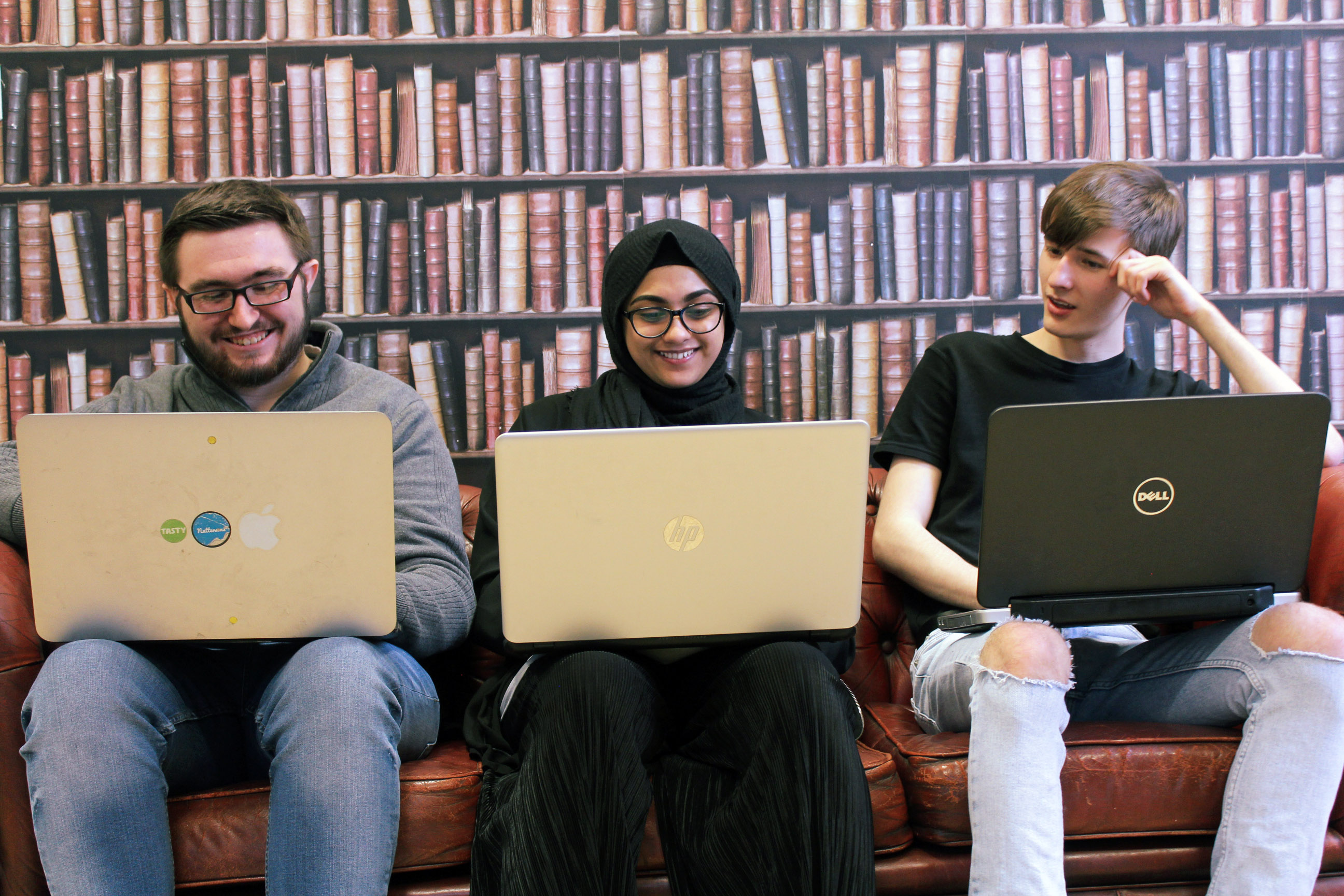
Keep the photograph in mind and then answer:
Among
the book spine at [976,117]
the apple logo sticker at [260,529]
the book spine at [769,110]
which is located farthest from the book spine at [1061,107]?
the apple logo sticker at [260,529]

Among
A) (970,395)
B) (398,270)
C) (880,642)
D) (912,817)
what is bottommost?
(912,817)

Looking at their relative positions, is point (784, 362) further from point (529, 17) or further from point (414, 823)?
point (414, 823)

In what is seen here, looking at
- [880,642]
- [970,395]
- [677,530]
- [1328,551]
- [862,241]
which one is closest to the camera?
[677,530]

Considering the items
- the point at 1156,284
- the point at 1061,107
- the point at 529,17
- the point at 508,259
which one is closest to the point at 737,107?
the point at 529,17

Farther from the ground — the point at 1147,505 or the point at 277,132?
the point at 277,132

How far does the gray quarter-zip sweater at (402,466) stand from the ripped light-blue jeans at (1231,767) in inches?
28.6

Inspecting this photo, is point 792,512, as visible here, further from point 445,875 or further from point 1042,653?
point 445,875

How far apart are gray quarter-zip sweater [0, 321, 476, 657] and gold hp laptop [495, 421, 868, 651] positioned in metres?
0.27

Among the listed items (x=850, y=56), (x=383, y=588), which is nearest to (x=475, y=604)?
(x=383, y=588)

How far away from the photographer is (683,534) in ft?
3.39

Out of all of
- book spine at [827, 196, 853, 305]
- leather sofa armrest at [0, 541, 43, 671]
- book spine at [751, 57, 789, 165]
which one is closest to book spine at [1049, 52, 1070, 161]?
book spine at [827, 196, 853, 305]

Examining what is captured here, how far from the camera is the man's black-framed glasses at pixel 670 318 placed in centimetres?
151

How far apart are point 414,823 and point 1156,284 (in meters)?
1.46

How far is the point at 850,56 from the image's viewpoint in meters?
2.08
